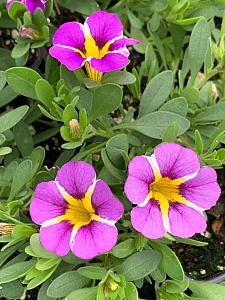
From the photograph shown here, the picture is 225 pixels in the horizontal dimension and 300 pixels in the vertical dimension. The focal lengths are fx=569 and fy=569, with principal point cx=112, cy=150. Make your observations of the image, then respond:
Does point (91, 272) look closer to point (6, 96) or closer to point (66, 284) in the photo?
point (66, 284)

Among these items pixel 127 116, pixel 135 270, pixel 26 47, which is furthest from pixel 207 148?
pixel 26 47

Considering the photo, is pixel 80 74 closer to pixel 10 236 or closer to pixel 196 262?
pixel 10 236

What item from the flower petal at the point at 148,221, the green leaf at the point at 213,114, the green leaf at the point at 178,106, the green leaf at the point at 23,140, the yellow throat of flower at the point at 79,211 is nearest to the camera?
the flower petal at the point at 148,221

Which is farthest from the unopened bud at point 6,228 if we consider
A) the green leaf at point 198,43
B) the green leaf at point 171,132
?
the green leaf at point 198,43

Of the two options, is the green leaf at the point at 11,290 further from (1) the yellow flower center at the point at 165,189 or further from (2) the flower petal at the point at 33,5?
(2) the flower petal at the point at 33,5

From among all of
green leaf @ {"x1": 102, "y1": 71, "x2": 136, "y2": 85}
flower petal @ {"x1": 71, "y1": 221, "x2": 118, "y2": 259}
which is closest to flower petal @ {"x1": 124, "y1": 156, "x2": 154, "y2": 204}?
flower petal @ {"x1": 71, "y1": 221, "x2": 118, "y2": 259}

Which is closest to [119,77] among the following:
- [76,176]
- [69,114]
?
[69,114]
